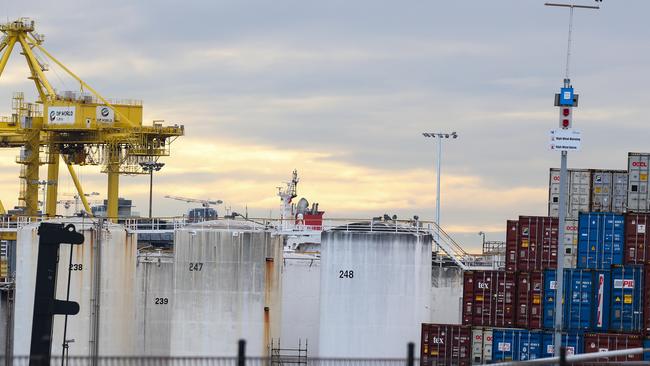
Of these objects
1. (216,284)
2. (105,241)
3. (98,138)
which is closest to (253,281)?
(216,284)

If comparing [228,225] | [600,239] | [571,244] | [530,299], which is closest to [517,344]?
[530,299]

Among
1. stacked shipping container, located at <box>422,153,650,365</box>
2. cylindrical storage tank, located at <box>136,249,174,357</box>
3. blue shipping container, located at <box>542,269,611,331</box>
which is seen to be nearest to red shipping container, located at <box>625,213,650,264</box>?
stacked shipping container, located at <box>422,153,650,365</box>

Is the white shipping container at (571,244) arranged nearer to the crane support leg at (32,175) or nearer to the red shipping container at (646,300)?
the red shipping container at (646,300)

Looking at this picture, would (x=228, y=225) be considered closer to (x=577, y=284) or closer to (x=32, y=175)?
(x=577, y=284)

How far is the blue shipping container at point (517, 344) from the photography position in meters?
63.6

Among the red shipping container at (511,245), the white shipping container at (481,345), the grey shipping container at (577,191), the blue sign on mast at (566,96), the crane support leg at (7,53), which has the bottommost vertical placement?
the white shipping container at (481,345)

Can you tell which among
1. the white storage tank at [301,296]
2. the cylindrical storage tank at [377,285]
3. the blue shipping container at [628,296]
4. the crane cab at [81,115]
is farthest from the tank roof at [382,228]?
the crane cab at [81,115]

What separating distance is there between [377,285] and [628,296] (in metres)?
11.2

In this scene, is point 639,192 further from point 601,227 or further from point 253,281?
point 253,281

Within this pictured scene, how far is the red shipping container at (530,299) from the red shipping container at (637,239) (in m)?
4.08

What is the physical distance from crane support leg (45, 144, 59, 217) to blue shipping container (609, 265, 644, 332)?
57.5 meters

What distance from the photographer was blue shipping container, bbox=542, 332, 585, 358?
62531mm

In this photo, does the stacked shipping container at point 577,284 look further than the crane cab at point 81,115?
No

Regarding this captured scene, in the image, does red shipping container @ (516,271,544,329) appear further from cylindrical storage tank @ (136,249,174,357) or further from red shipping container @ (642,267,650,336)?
cylindrical storage tank @ (136,249,174,357)
